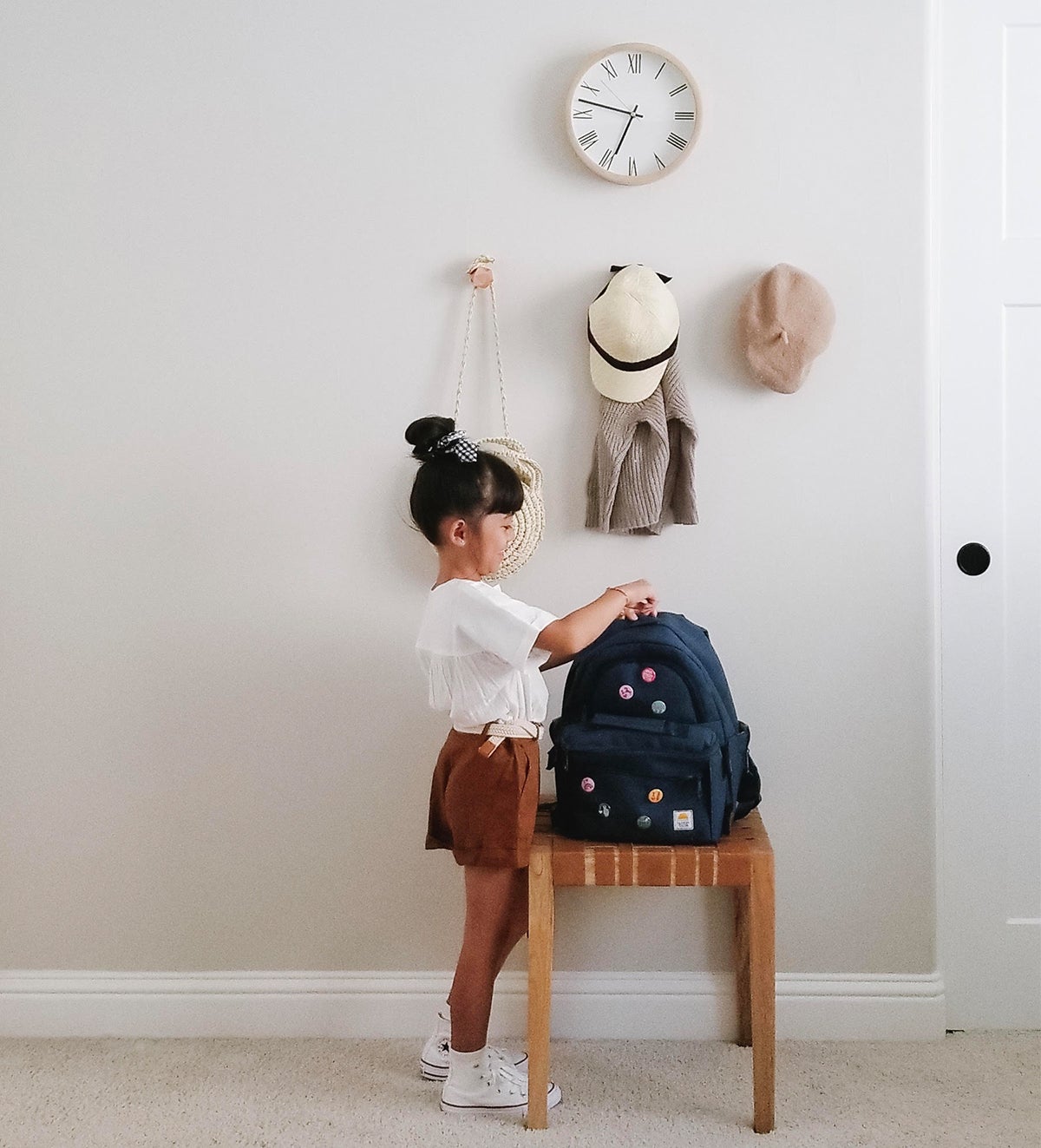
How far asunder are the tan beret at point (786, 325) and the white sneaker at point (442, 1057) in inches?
50.6

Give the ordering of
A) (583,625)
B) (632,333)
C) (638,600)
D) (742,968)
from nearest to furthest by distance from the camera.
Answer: (583,625)
(638,600)
(632,333)
(742,968)

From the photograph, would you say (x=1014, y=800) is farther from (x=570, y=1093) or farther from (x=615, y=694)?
(x=570, y=1093)

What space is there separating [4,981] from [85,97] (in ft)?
5.55

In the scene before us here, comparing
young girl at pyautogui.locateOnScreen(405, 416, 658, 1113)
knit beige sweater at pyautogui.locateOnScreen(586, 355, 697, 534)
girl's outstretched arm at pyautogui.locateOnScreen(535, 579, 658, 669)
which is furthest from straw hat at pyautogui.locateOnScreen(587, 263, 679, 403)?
girl's outstretched arm at pyautogui.locateOnScreen(535, 579, 658, 669)

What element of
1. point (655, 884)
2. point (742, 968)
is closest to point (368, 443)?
point (655, 884)

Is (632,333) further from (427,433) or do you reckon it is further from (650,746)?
(650,746)

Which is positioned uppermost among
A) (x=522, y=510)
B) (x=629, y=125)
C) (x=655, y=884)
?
(x=629, y=125)

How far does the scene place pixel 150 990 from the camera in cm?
202

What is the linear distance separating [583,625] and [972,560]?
83cm

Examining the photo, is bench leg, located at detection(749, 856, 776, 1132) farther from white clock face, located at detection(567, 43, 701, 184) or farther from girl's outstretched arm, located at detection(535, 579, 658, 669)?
white clock face, located at detection(567, 43, 701, 184)

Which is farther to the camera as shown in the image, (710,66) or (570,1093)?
(710,66)

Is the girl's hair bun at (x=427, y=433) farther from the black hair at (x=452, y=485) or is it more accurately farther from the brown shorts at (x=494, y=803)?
the brown shorts at (x=494, y=803)

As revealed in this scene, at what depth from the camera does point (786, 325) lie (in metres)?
1.86

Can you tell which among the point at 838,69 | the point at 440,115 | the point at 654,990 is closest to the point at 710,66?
the point at 838,69
